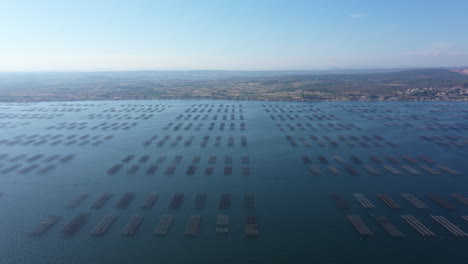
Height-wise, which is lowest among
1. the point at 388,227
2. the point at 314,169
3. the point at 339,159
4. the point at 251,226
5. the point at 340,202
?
the point at 251,226

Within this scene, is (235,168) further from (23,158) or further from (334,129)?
(23,158)

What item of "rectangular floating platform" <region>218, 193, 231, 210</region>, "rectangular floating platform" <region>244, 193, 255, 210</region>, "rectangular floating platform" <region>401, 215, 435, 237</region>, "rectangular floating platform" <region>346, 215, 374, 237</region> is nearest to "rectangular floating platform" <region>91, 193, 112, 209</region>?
"rectangular floating platform" <region>218, 193, 231, 210</region>

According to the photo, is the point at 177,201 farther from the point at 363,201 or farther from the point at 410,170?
the point at 410,170

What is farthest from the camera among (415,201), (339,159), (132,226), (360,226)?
(339,159)

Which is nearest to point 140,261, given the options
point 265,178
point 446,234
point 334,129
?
point 265,178

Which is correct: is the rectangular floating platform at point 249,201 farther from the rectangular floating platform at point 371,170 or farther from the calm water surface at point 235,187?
the rectangular floating platform at point 371,170

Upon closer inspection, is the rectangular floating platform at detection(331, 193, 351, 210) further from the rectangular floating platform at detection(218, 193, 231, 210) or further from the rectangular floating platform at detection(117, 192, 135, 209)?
the rectangular floating platform at detection(117, 192, 135, 209)

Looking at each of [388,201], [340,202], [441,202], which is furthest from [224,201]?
[441,202]

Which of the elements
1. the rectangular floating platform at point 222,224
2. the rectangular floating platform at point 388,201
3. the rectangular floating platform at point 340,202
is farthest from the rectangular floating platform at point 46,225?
the rectangular floating platform at point 388,201
